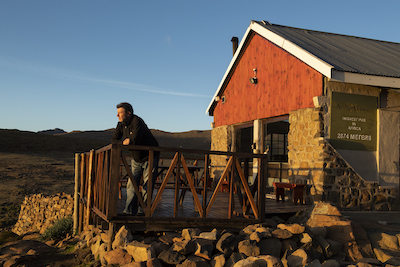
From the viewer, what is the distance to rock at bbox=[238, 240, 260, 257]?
499 centimetres

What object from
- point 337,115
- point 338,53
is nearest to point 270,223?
point 337,115

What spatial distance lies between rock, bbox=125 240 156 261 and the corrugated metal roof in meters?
5.89

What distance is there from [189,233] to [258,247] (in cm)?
100

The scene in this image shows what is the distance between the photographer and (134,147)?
5.47 metres

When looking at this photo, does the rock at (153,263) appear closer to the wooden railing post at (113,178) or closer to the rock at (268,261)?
the wooden railing post at (113,178)

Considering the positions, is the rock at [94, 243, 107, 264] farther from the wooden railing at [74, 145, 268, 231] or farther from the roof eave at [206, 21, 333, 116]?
the roof eave at [206, 21, 333, 116]

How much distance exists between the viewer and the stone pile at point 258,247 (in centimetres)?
484

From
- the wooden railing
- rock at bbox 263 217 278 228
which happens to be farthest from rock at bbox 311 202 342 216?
the wooden railing

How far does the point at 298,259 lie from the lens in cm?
493

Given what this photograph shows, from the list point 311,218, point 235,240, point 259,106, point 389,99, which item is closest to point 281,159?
point 259,106

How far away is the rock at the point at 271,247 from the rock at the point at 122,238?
1.89 metres

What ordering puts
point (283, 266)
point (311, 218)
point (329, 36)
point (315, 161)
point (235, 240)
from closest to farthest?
point (283, 266)
point (235, 240)
point (311, 218)
point (315, 161)
point (329, 36)

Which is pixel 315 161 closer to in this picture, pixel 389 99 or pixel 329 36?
pixel 389 99

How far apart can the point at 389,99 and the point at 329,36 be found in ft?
12.7
